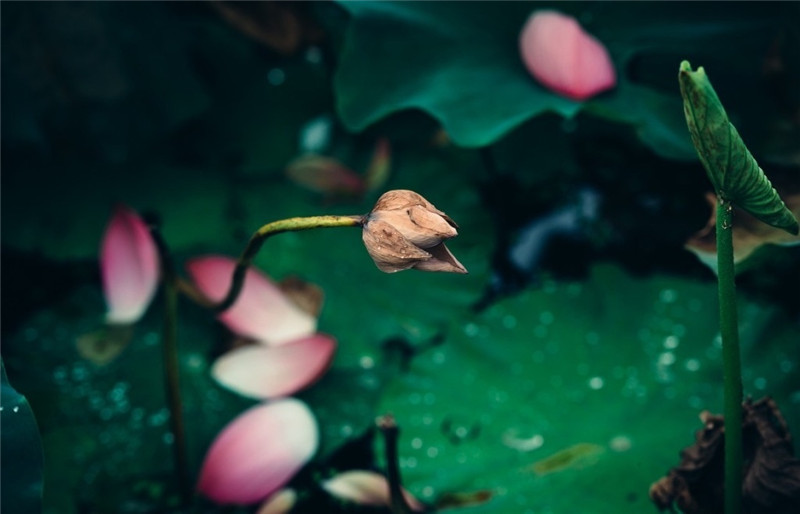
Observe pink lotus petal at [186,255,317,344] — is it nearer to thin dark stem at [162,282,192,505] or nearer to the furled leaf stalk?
thin dark stem at [162,282,192,505]

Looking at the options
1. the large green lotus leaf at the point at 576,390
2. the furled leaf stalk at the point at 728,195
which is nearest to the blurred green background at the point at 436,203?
the large green lotus leaf at the point at 576,390

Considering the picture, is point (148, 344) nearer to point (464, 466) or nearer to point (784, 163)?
point (464, 466)

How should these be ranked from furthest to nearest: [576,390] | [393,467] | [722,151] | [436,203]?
1. [436,203]
2. [576,390]
3. [393,467]
4. [722,151]

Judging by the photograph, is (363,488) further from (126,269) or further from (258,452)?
(126,269)

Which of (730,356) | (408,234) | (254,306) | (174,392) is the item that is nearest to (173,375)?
(174,392)

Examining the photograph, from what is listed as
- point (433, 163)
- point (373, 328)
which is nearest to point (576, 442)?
point (373, 328)
